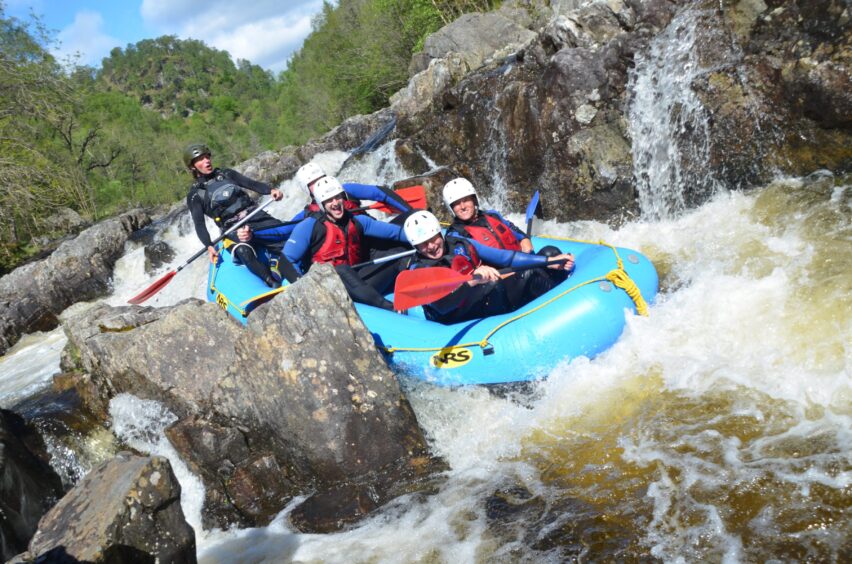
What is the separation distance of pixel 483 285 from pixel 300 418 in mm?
1584

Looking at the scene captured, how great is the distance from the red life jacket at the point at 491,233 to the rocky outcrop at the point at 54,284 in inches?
356

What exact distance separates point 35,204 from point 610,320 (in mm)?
11999

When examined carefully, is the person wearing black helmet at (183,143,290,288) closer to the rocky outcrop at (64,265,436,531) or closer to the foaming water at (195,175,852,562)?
the rocky outcrop at (64,265,436,531)

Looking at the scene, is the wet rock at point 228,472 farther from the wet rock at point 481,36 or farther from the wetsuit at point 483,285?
Answer: the wet rock at point 481,36

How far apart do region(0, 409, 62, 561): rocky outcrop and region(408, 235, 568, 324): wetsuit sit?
278 centimetres

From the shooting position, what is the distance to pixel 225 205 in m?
6.68

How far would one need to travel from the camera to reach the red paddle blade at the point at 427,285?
409 cm

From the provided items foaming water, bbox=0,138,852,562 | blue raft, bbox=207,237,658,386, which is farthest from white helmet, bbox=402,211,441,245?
foaming water, bbox=0,138,852,562

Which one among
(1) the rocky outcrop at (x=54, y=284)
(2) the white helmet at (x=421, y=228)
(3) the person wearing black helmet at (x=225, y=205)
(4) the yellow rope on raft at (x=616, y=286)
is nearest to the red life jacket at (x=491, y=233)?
(2) the white helmet at (x=421, y=228)

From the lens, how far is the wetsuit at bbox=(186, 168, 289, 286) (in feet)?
21.0

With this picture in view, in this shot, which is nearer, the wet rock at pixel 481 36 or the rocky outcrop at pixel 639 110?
the rocky outcrop at pixel 639 110

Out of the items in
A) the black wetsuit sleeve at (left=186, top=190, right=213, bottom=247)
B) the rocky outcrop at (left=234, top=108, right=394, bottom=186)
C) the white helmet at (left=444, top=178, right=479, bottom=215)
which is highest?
the rocky outcrop at (left=234, top=108, right=394, bottom=186)

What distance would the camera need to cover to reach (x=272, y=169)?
20.0 meters

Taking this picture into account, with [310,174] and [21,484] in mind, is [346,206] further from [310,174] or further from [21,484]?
[21,484]
